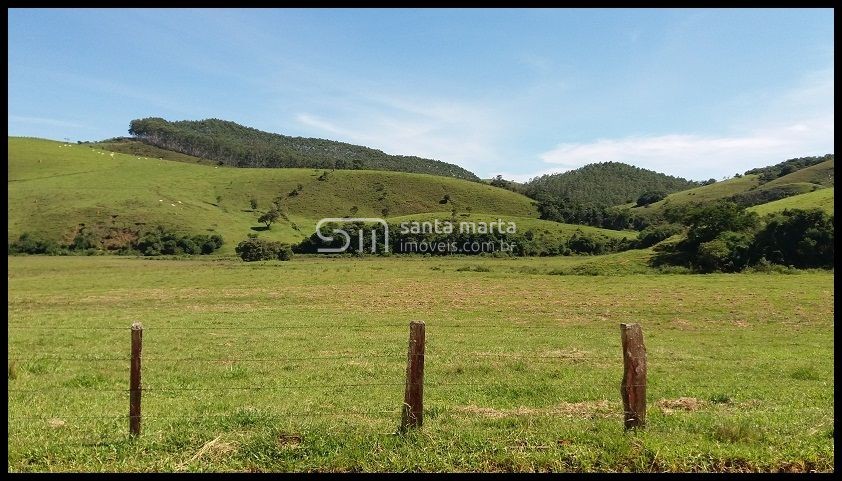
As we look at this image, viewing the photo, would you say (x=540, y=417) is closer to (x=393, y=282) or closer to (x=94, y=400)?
(x=94, y=400)

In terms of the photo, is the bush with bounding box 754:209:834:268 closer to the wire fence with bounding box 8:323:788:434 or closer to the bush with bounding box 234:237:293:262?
the wire fence with bounding box 8:323:788:434

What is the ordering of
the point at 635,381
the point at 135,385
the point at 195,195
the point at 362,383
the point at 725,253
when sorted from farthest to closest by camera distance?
the point at 195,195
the point at 725,253
the point at 362,383
the point at 135,385
the point at 635,381

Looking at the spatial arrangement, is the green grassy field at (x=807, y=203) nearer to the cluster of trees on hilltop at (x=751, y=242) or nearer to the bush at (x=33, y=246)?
the cluster of trees on hilltop at (x=751, y=242)

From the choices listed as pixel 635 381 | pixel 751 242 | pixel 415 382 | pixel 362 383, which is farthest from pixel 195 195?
pixel 635 381

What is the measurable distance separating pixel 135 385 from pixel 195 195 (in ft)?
486

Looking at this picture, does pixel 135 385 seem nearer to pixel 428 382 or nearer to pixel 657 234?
pixel 428 382

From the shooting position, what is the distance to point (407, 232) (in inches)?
4341

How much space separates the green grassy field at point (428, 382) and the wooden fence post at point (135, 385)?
224 mm

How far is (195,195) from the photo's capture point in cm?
14300

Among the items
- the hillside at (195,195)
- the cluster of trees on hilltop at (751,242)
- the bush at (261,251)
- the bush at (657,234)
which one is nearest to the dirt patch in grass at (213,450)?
the cluster of trees on hilltop at (751,242)

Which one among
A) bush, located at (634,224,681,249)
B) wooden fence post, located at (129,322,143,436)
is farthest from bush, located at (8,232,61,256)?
wooden fence post, located at (129,322,143,436)

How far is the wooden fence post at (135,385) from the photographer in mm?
7387

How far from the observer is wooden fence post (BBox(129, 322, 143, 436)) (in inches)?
291
